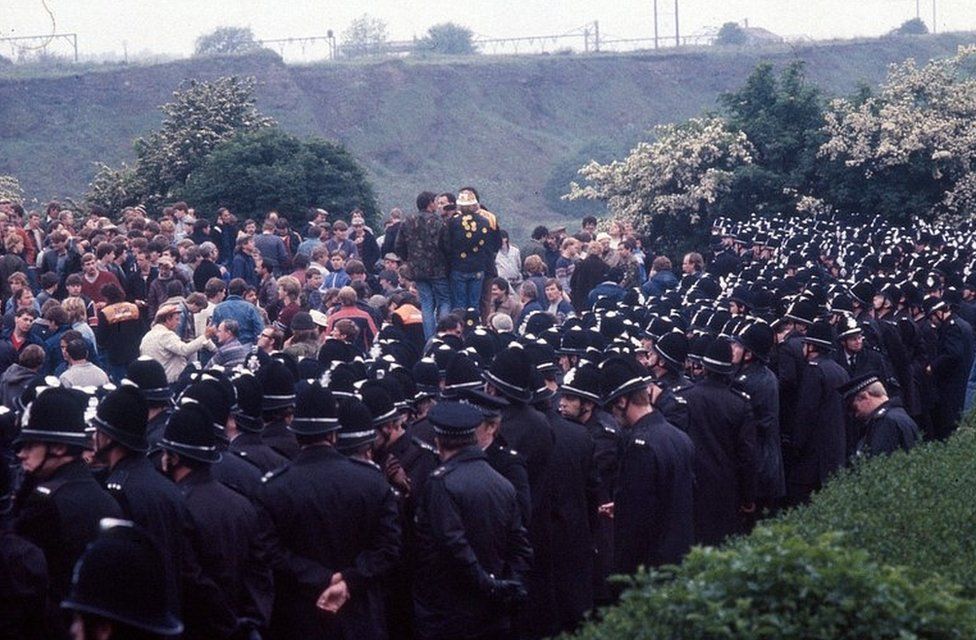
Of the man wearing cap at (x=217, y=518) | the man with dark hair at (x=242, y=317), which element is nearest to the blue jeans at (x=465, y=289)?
the man with dark hair at (x=242, y=317)

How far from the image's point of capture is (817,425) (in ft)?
43.6

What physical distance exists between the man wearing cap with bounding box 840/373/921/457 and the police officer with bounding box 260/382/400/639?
439 cm

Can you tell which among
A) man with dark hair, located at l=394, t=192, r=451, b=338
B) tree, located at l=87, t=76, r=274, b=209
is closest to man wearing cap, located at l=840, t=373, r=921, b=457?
man with dark hair, located at l=394, t=192, r=451, b=338

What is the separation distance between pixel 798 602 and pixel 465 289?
14.0 meters

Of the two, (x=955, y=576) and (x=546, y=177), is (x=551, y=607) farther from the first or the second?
(x=546, y=177)

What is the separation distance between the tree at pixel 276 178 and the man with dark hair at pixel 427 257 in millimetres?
10431

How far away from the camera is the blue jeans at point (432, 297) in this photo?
1997 cm

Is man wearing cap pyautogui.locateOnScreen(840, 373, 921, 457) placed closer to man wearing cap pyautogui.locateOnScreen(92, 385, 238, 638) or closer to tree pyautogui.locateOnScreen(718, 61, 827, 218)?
man wearing cap pyautogui.locateOnScreen(92, 385, 238, 638)

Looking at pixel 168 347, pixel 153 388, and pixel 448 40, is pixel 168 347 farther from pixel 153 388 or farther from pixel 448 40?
pixel 448 40

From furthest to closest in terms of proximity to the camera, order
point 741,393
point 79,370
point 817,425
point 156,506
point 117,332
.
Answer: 1. point 117,332
2. point 79,370
3. point 817,425
4. point 741,393
5. point 156,506

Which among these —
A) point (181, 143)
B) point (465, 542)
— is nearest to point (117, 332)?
point (465, 542)

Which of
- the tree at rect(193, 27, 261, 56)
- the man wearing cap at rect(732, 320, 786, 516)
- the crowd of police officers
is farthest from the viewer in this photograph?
the tree at rect(193, 27, 261, 56)

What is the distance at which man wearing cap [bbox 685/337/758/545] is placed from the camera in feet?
37.4

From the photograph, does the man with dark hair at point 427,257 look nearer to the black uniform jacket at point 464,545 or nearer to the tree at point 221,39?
the black uniform jacket at point 464,545
